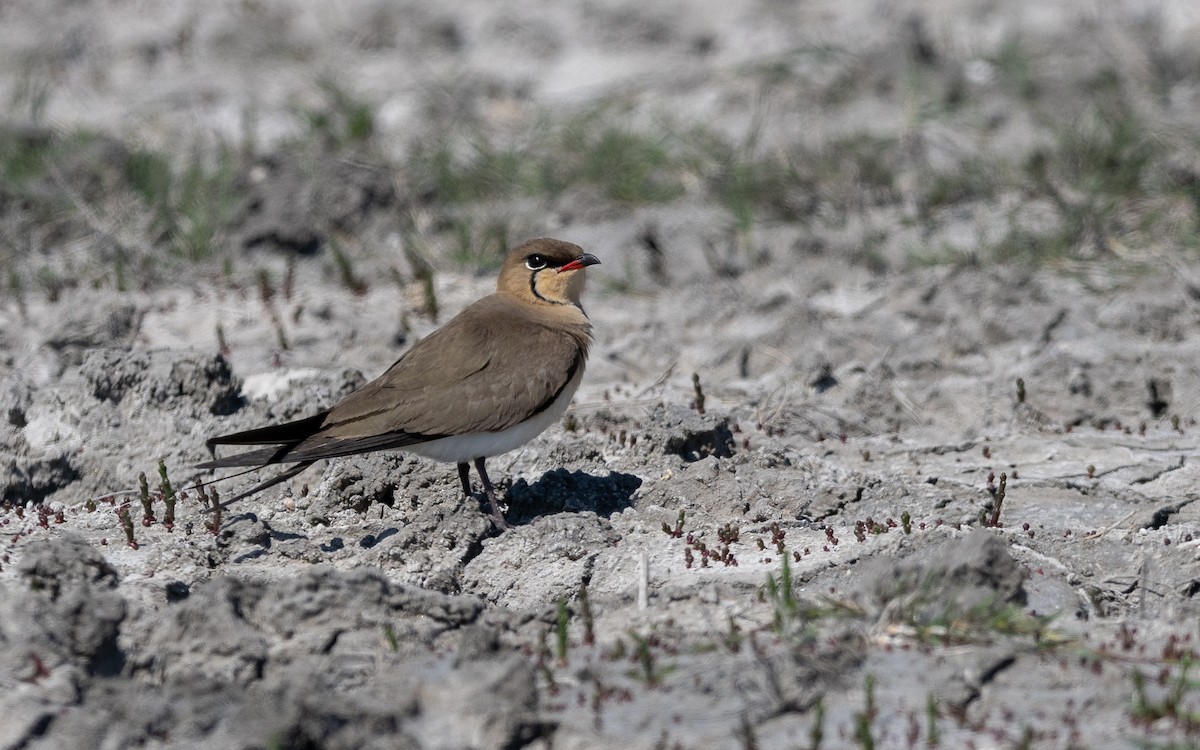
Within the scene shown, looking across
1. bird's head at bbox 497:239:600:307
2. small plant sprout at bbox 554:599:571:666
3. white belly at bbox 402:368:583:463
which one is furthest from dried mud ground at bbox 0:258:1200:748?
bird's head at bbox 497:239:600:307

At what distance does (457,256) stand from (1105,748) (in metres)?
5.16

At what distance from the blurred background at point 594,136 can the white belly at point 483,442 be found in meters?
2.47

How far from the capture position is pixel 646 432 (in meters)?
5.61

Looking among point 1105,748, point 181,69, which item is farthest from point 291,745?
point 181,69

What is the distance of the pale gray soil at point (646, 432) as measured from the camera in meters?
3.65

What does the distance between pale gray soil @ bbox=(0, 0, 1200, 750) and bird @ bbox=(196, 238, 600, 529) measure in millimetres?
276

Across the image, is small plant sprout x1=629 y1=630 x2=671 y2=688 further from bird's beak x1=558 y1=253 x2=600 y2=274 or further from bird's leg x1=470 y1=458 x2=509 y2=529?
bird's beak x1=558 y1=253 x2=600 y2=274

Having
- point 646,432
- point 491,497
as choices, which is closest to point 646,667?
point 491,497

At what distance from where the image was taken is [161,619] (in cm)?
402

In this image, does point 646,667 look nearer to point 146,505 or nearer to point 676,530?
point 676,530

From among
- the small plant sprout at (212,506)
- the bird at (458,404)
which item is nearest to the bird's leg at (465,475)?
the bird at (458,404)

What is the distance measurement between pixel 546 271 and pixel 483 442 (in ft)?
3.44

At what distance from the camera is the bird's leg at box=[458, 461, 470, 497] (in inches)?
207

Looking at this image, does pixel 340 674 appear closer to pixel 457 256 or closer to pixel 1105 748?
pixel 1105 748
